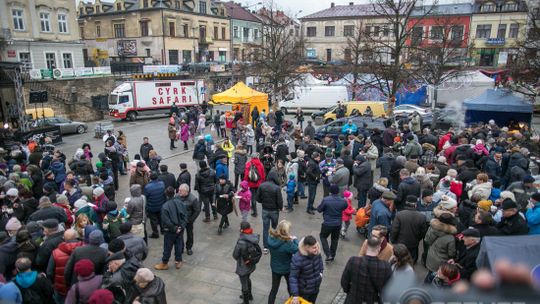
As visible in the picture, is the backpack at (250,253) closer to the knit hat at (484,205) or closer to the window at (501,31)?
the knit hat at (484,205)

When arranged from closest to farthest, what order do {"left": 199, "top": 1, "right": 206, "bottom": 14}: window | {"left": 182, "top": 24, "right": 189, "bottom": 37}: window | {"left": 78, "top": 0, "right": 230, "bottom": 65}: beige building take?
{"left": 78, "top": 0, "right": 230, "bottom": 65}: beige building < {"left": 182, "top": 24, "right": 189, "bottom": 37}: window < {"left": 199, "top": 1, "right": 206, "bottom": 14}: window

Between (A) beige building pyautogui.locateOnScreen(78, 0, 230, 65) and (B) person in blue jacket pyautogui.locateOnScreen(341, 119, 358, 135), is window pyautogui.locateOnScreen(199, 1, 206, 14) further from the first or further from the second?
(B) person in blue jacket pyautogui.locateOnScreen(341, 119, 358, 135)

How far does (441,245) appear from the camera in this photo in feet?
19.1

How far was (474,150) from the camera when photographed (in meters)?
11.0

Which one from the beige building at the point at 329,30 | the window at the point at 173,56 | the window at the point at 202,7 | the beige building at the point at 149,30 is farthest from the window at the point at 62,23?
the beige building at the point at 329,30

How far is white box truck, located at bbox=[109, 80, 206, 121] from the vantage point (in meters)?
27.2

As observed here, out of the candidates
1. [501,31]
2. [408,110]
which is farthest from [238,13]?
[408,110]

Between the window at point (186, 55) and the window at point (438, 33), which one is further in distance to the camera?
the window at point (186, 55)

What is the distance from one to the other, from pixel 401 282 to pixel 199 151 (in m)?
10.3

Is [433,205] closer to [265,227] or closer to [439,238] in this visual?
[439,238]

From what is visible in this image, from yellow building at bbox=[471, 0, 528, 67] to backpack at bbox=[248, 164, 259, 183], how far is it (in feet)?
152

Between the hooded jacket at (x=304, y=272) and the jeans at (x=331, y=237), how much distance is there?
1923mm

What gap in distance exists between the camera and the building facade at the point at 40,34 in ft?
94.9

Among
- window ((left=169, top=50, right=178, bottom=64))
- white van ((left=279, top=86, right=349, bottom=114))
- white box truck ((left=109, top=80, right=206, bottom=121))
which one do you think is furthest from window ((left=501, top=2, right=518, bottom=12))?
window ((left=169, top=50, right=178, bottom=64))
